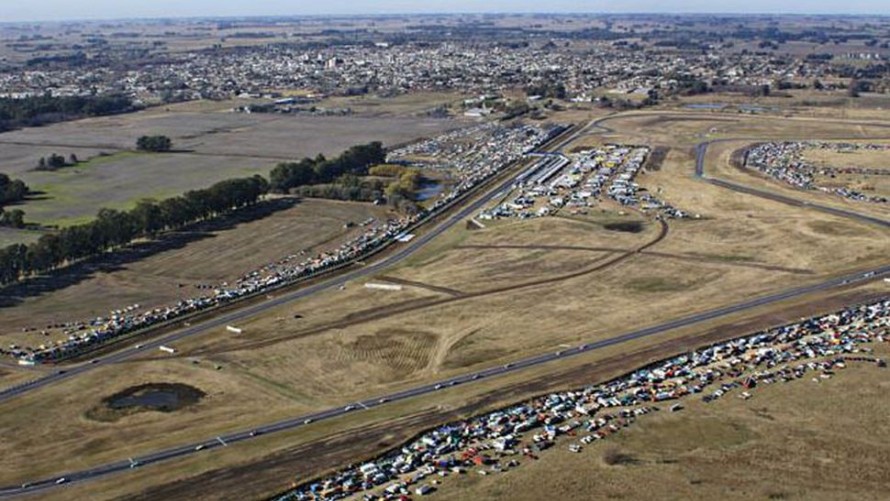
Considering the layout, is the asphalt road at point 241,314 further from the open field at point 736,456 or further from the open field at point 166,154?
the open field at point 166,154

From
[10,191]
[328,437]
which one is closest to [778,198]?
[328,437]

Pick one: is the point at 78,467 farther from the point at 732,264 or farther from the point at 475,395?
the point at 732,264

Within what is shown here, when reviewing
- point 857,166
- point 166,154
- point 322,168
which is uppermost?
point 322,168

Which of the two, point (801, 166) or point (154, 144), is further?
point (154, 144)

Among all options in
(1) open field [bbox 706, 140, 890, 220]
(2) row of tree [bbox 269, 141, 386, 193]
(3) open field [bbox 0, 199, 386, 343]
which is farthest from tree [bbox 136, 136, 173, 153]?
(1) open field [bbox 706, 140, 890, 220]

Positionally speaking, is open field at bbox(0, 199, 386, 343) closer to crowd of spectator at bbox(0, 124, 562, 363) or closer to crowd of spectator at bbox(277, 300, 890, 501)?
crowd of spectator at bbox(0, 124, 562, 363)

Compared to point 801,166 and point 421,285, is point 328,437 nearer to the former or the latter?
point 421,285

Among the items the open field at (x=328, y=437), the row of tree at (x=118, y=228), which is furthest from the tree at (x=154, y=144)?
the open field at (x=328, y=437)
